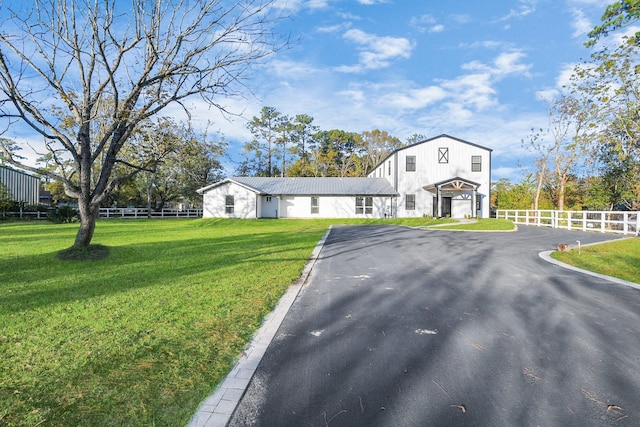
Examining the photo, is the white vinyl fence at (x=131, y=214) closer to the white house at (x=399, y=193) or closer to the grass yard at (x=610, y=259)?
the white house at (x=399, y=193)

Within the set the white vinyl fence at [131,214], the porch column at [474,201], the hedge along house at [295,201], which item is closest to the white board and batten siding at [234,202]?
the hedge along house at [295,201]

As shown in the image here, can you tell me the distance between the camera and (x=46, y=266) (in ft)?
23.9

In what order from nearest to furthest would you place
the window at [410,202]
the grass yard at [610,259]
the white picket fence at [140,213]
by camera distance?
the grass yard at [610,259], the window at [410,202], the white picket fence at [140,213]

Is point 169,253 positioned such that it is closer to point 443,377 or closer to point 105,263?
point 105,263

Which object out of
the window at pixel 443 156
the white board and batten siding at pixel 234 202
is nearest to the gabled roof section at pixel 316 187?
the white board and batten siding at pixel 234 202

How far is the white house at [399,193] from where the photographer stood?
2784 centimetres

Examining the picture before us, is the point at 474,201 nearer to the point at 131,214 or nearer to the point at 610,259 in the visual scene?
the point at 610,259

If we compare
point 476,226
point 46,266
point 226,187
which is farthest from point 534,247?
point 226,187

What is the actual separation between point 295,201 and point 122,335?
26858 mm

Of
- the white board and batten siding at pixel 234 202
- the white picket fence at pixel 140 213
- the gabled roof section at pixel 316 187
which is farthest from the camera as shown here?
the white picket fence at pixel 140 213

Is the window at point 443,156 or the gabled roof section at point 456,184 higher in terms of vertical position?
the window at point 443,156

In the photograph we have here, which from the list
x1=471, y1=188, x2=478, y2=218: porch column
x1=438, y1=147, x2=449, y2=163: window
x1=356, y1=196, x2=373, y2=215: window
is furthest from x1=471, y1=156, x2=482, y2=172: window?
x1=356, y1=196, x2=373, y2=215: window

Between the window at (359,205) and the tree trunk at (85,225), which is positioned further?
the window at (359,205)

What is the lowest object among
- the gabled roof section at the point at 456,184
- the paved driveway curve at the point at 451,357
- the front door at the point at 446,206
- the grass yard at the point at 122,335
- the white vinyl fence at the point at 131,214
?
the paved driveway curve at the point at 451,357
